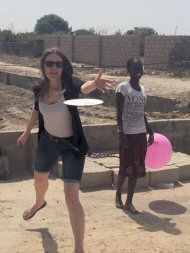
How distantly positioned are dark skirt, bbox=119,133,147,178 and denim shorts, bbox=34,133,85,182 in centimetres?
126

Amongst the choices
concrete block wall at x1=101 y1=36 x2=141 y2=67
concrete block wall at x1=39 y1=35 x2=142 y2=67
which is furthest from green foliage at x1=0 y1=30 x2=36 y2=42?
concrete block wall at x1=101 y1=36 x2=141 y2=67

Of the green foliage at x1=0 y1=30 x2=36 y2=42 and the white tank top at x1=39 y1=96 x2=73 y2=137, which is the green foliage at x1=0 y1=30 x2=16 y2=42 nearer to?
the green foliage at x1=0 y1=30 x2=36 y2=42

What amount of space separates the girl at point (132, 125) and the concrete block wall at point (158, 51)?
1848cm

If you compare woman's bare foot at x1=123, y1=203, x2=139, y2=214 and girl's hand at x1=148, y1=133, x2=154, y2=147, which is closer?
woman's bare foot at x1=123, y1=203, x2=139, y2=214

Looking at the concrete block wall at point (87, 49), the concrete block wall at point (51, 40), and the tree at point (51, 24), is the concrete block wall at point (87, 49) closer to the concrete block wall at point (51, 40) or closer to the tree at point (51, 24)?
the concrete block wall at point (51, 40)

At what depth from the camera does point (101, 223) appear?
15.8 feet

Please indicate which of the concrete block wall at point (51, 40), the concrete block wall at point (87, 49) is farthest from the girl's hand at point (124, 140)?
the concrete block wall at point (51, 40)

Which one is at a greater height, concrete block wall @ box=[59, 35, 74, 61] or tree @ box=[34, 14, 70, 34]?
tree @ box=[34, 14, 70, 34]

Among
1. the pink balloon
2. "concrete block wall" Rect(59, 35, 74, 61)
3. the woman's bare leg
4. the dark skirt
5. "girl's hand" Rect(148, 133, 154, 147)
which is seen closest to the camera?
the woman's bare leg

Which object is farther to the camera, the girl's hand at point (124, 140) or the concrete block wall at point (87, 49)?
the concrete block wall at point (87, 49)

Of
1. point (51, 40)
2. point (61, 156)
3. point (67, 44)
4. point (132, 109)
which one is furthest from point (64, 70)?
point (51, 40)

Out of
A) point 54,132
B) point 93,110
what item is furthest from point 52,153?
point 93,110

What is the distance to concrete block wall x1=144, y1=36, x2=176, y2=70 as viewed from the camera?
2320 centimetres

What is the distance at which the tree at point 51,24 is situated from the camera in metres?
91.6
